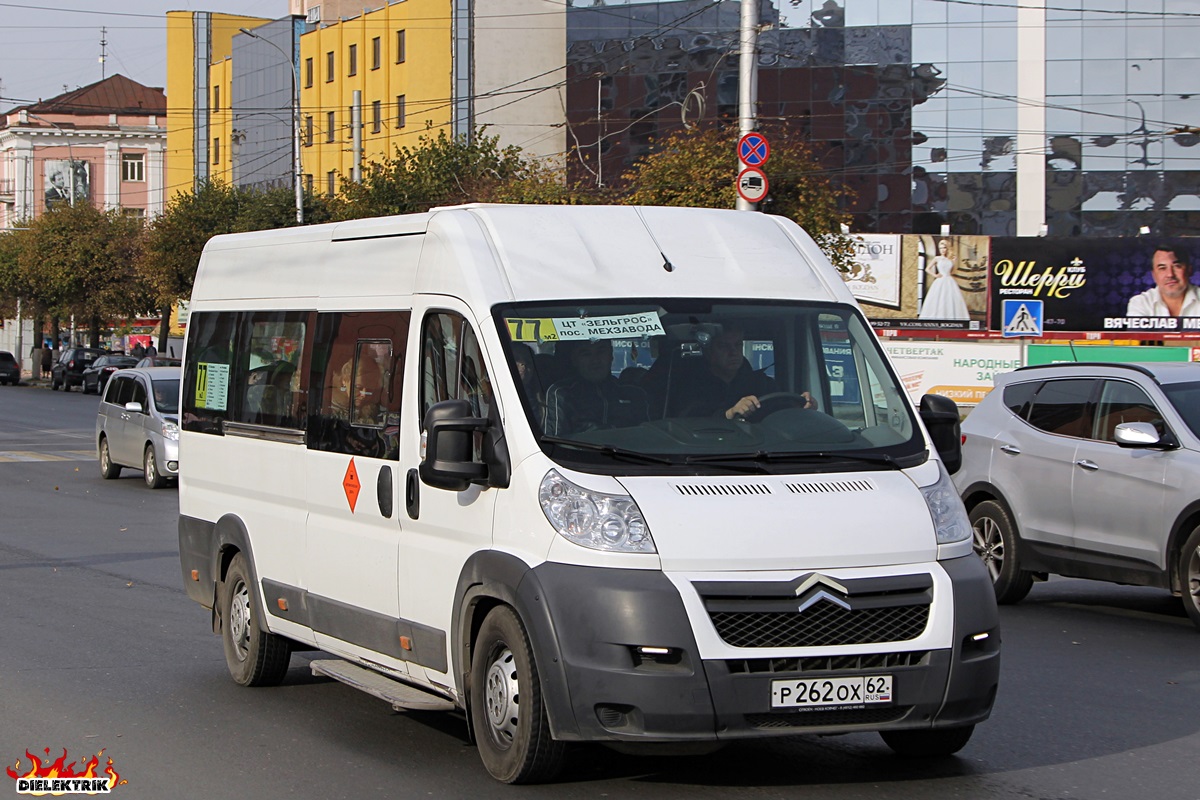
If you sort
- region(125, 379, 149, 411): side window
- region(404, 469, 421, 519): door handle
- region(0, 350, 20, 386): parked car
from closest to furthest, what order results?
1. region(404, 469, 421, 519): door handle
2. region(125, 379, 149, 411): side window
3. region(0, 350, 20, 386): parked car

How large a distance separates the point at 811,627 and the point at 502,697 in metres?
1.23

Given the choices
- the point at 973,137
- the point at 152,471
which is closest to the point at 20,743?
the point at 152,471

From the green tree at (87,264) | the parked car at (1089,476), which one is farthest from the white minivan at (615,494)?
the green tree at (87,264)

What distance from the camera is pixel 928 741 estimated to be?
6574 millimetres

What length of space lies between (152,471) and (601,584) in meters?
17.9

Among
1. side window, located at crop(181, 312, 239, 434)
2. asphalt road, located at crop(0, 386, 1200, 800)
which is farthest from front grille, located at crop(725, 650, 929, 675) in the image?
side window, located at crop(181, 312, 239, 434)

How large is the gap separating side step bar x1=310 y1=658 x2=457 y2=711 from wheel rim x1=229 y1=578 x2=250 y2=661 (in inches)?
42.7

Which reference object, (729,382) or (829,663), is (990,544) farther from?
(829,663)

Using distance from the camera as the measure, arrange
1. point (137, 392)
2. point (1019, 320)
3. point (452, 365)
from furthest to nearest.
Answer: point (1019, 320), point (137, 392), point (452, 365)

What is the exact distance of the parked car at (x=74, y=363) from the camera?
65.1 m

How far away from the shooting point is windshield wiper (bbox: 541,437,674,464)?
602 centimetres

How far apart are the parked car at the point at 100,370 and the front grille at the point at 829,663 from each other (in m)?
55.2

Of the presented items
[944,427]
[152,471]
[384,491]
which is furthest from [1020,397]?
[152,471]

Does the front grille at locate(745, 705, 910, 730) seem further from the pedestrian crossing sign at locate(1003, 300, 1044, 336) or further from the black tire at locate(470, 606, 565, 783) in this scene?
the pedestrian crossing sign at locate(1003, 300, 1044, 336)
